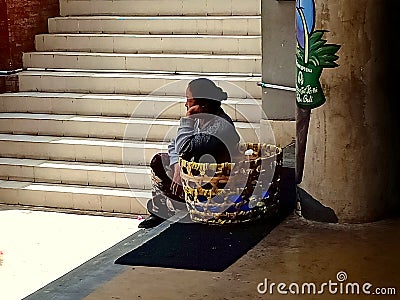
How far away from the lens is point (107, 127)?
7.07m

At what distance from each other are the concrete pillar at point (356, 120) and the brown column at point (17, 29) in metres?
4.94

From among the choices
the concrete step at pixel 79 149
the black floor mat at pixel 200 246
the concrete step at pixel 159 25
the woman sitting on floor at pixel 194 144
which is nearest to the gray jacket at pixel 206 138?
the woman sitting on floor at pixel 194 144

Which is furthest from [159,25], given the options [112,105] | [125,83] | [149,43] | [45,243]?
[45,243]

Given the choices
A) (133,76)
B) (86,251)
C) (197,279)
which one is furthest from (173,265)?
(133,76)

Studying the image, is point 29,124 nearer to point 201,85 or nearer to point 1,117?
point 1,117

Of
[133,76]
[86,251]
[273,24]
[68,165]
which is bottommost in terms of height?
[86,251]

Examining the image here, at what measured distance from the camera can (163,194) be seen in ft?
15.2

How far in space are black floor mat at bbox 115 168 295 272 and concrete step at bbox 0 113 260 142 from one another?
2594 millimetres

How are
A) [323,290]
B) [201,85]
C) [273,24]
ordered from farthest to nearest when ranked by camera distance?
[273,24]
[201,85]
[323,290]

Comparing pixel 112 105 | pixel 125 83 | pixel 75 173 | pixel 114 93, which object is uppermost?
pixel 125 83

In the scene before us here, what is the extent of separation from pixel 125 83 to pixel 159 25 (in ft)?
3.06

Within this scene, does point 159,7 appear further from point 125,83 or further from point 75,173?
point 75,173

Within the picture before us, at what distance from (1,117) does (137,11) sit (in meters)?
2.04

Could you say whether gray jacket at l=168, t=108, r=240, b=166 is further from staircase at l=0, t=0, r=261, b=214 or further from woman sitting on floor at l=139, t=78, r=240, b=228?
staircase at l=0, t=0, r=261, b=214
